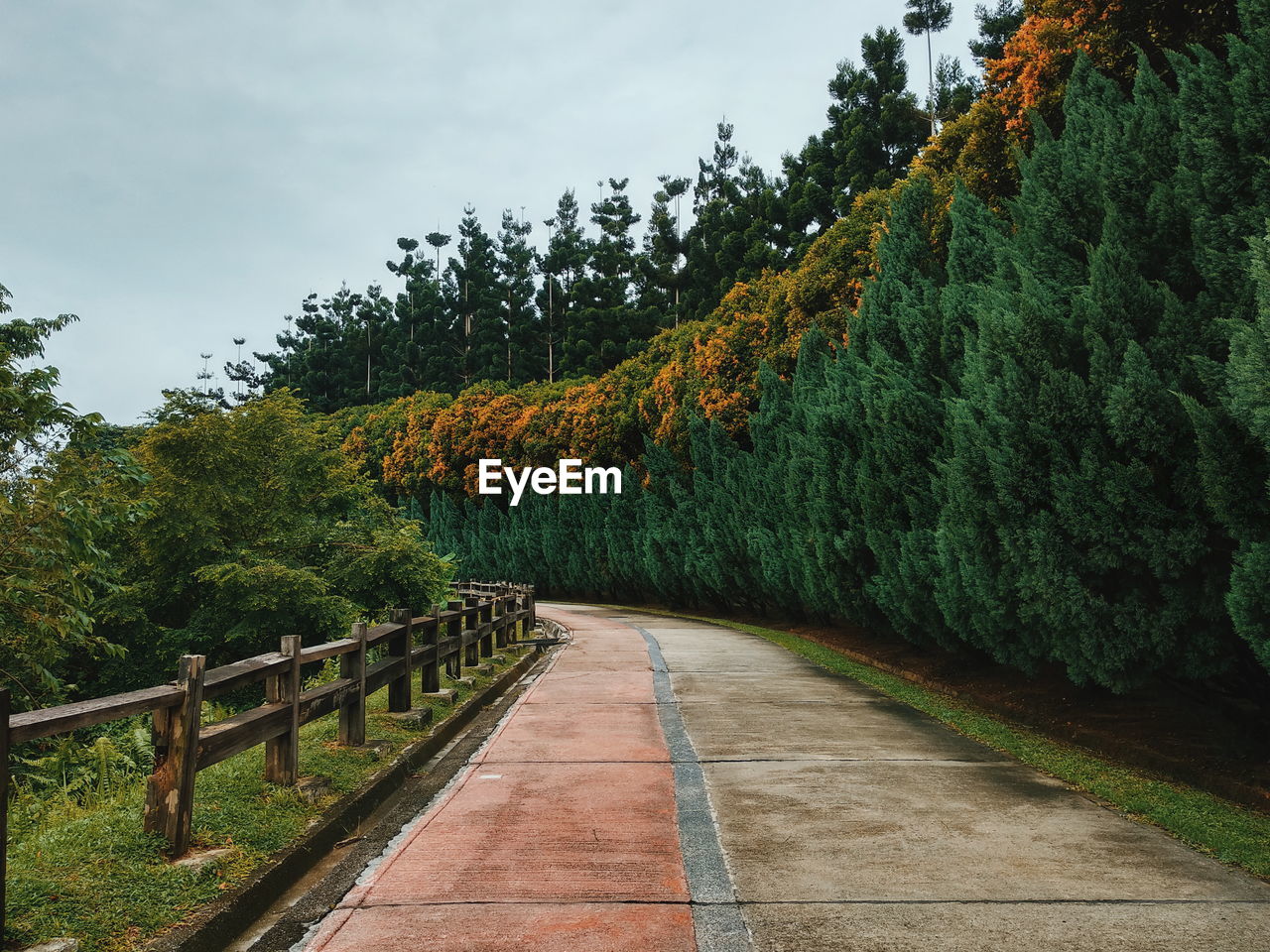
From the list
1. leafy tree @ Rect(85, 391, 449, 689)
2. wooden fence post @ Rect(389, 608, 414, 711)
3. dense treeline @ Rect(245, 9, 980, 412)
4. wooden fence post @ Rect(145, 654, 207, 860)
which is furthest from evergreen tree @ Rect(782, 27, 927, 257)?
wooden fence post @ Rect(145, 654, 207, 860)

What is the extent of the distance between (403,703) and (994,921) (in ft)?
19.5

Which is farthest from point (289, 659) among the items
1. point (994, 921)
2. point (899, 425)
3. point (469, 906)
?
point (899, 425)

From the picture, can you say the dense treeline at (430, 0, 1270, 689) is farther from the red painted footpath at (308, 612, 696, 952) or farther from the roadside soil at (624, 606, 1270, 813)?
the red painted footpath at (308, 612, 696, 952)

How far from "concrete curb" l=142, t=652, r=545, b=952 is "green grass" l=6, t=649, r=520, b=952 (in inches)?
3.0

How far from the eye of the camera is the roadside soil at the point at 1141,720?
6.66 meters

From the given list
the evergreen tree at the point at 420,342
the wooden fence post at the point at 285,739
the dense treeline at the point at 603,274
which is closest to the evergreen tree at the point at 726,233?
the dense treeline at the point at 603,274

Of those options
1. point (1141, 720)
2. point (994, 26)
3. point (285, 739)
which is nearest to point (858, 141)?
point (994, 26)

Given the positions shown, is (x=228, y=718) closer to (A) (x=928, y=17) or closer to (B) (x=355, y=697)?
(B) (x=355, y=697)

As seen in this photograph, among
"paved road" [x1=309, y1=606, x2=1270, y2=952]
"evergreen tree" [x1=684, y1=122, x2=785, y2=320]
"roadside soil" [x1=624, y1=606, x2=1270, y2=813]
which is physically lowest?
"paved road" [x1=309, y1=606, x2=1270, y2=952]

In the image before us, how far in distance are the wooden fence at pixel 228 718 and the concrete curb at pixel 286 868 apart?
17.3 inches

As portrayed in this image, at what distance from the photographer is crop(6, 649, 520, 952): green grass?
146 inches

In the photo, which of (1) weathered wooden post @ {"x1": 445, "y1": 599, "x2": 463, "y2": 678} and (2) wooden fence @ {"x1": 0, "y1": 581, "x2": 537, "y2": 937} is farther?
(1) weathered wooden post @ {"x1": 445, "y1": 599, "x2": 463, "y2": 678}

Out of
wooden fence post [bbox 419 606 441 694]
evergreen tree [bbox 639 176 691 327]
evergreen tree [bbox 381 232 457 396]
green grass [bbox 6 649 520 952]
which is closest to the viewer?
green grass [bbox 6 649 520 952]

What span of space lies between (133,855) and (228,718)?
4.96 ft
